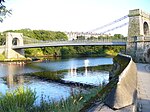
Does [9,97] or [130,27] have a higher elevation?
[130,27]

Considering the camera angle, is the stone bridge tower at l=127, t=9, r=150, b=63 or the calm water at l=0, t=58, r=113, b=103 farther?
the stone bridge tower at l=127, t=9, r=150, b=63

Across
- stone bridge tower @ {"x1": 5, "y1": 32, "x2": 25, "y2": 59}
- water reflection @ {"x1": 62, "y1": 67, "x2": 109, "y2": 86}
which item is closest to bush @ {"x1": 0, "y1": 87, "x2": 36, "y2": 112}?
water reflection @ {"x1": 62, "y1": 67, "x2": 109, "y2": 86}

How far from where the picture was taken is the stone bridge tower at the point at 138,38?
32.9 meters

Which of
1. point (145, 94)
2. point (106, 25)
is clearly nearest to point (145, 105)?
point (145, 94)

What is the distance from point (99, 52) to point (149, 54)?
56.3 meters

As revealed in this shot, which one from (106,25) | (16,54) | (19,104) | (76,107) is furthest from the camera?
(16,54)

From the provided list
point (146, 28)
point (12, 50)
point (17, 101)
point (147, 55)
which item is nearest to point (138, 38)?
point (147, 55)

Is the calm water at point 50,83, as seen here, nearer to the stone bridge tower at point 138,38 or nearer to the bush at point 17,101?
the bush at point 17,101

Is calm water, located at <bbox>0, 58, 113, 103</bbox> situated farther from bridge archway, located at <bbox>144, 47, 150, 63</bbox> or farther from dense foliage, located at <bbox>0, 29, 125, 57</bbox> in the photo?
dense foliage, located at <bbox>0, 29, 125, 57</bbox>

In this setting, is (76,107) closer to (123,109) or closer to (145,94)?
(145,94)

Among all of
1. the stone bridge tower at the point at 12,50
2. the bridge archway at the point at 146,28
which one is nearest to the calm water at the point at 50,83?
the bridge archway at the point at 146,28

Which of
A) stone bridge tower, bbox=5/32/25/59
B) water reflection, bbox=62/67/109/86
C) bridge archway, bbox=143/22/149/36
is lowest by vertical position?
water reflection, bbox=62/67/109/86

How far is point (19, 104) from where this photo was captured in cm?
862

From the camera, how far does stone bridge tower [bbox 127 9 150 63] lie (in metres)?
32.9
